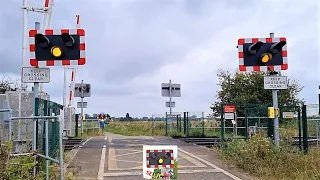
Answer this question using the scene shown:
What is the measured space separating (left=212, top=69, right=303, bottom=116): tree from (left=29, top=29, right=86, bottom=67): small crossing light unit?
21.8 meters

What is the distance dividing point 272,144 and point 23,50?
397 inches

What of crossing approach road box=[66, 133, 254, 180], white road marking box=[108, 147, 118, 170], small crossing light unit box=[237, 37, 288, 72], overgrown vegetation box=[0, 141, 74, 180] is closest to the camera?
overgrown vegetation box=[0, 141, 74, 180]

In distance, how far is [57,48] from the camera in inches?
340

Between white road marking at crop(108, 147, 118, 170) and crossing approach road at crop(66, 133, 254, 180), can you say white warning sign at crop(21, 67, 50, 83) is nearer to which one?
crossing approach road at crop(66, 133, 254, 180)

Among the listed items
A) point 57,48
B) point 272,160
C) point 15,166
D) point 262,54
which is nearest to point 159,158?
point 15,166

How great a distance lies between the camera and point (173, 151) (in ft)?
24.8

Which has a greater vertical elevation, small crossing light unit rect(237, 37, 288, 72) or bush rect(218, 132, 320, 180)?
small crossing light unit rect(237, 37, 288, 72)

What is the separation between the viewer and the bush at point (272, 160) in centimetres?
964

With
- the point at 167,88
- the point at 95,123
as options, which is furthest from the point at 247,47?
the point at 95,123

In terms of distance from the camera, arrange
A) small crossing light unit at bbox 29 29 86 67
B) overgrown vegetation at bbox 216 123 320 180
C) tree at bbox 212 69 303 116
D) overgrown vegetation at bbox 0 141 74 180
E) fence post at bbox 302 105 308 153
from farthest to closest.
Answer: tree at bbox 212 69 303 116 < fence post at bbox 302 105 308 153 < overgrown vegetation at bbox 216 123 320 180 < small crossing light unit at bbox 29 29 86 67 < overgrown vegetation at bbox 0 141 74 180

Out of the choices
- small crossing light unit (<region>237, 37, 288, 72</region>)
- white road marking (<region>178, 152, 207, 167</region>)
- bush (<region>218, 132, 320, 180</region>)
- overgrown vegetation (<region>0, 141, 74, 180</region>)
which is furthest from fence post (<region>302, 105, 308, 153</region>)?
overgrown vegetation (<region>0, 141, 74, 180</region>)

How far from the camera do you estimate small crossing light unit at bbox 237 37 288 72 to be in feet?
35.5

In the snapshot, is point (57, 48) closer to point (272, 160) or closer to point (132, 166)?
point (132, 166)

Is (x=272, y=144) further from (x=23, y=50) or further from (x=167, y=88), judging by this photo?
(x=167, y=88)
